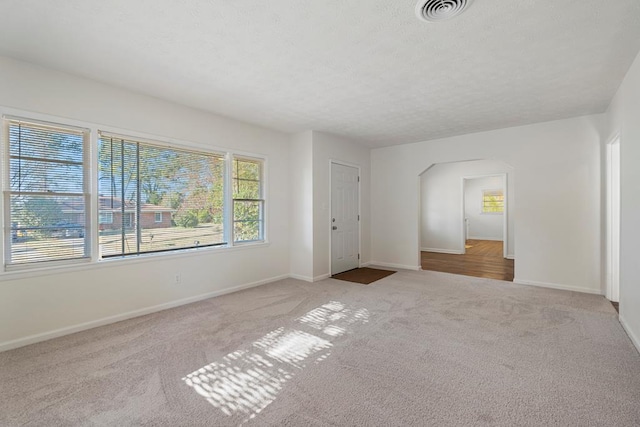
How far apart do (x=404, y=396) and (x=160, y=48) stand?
126 inches

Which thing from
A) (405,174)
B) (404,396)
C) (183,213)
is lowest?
(404,396)

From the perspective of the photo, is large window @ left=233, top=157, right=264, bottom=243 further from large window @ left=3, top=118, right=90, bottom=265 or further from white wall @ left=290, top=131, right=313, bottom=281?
large window @ left=3, top=118, right=90, bottom=265

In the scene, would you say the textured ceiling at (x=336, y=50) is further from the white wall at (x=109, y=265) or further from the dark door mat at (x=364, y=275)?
the dark door mat at (x=364, y=275)

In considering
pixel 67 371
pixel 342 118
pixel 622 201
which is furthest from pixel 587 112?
pixel 67 371

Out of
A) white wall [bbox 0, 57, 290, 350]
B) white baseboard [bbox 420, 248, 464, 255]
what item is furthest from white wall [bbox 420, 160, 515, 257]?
white wall [bbox 0, 57, 290, 350]

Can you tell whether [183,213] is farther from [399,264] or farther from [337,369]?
[399,264]

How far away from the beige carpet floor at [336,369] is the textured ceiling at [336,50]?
253 cm

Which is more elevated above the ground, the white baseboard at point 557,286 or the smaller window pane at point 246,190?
the smaller window pane at point 246,190

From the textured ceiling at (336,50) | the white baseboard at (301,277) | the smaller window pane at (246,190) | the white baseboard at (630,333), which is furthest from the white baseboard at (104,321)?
the white baseboard at (630,333)

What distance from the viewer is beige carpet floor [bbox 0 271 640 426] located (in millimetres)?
1817

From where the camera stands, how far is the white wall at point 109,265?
8.87ft

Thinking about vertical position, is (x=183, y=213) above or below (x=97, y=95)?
below

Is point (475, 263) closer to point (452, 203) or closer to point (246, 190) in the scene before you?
point (452, 203)

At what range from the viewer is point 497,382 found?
2129mm
